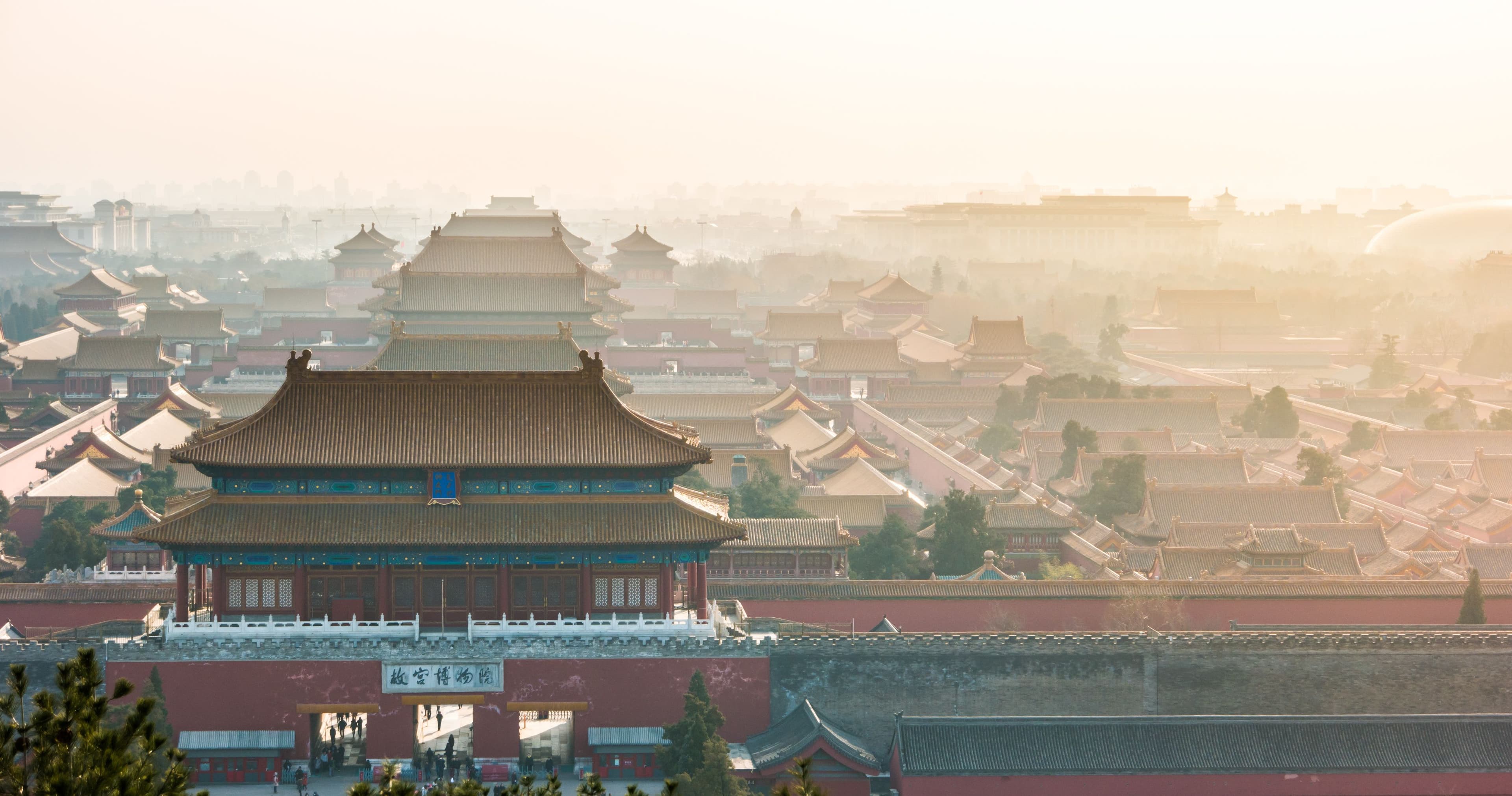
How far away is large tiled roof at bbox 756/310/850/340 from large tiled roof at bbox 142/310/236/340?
2285 cm

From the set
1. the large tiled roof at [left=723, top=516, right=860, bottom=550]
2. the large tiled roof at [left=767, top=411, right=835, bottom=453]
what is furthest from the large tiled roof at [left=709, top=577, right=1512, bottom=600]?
the large tiled roof at [left=767, top=411, right=835, bottom=453]

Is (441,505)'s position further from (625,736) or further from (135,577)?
(135,577)

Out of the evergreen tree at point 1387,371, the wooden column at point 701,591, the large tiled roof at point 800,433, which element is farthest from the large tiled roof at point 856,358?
the wooden column at point 701,591

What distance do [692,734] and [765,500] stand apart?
45.1 feet

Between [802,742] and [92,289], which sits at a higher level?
[92,289]

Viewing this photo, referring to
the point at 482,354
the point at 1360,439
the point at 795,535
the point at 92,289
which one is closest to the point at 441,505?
the point at 795,535

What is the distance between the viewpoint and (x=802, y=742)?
2662cm

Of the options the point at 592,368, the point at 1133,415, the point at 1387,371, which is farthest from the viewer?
the point at 1387,371

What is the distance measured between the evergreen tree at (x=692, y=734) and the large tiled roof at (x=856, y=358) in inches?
1521

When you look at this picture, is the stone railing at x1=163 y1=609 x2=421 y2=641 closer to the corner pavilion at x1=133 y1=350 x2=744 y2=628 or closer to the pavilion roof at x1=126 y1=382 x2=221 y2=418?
the corner pavilion at x1=133 y1=350 x2=744 y2=628

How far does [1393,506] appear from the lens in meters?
45.0

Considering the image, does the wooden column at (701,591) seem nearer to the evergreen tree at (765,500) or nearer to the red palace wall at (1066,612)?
the red palace wall at (1066,612)

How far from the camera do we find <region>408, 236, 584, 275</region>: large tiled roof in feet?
183

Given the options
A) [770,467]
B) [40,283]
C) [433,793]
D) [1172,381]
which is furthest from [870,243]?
[433,793]
